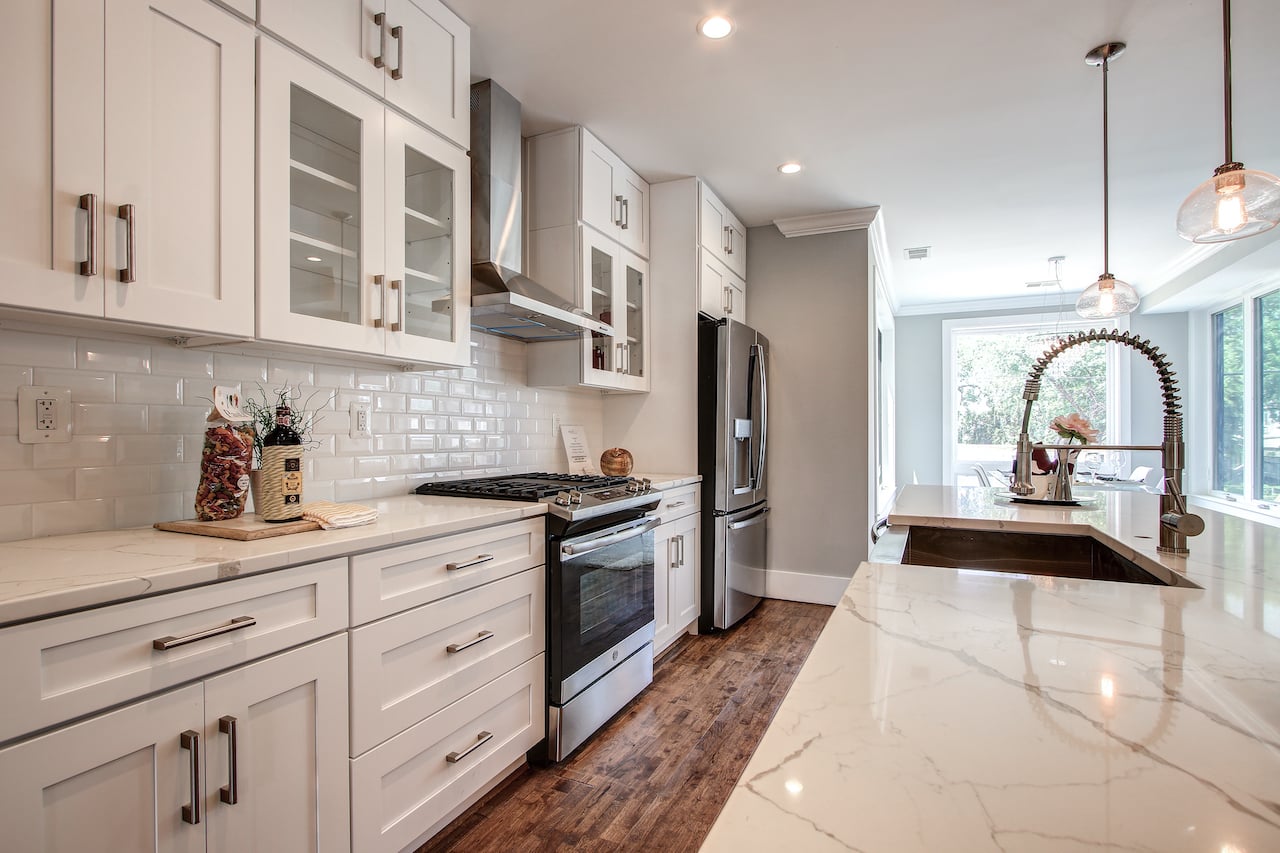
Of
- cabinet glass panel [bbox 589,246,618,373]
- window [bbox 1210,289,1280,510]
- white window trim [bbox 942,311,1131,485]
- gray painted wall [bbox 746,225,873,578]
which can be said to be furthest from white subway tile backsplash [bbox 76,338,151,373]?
white window trim [bbox 942,311,1131,485]

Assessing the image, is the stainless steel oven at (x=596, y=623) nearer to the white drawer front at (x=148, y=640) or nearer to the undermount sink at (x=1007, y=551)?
the white drawer front at (x=148, y=640)

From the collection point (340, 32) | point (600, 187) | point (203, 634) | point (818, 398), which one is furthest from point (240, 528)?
point (818, 398)

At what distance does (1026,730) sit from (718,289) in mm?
3531

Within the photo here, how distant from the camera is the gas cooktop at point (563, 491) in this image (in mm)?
2135

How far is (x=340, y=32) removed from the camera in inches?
70.0

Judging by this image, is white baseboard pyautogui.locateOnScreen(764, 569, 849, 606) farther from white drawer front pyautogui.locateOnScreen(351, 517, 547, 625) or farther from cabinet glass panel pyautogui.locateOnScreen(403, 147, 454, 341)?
cabinet glass panel pyautogui.locateOnScreen(403, 147, 454, 341)

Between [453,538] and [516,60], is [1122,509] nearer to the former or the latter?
[453,538]

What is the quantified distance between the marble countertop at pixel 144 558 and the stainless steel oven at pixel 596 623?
1.67 ft

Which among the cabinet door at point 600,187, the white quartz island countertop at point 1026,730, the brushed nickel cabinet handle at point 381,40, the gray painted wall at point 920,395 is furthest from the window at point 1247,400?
the brushed nickel cabinet handle at point 381,40

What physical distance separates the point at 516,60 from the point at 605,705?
8.29 feet

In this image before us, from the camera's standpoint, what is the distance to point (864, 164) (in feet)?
11.2

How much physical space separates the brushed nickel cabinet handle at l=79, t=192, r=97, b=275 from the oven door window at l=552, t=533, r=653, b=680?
1418 millimetres

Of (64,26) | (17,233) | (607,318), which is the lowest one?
(17,233)

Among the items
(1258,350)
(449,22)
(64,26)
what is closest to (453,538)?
(64,26)
